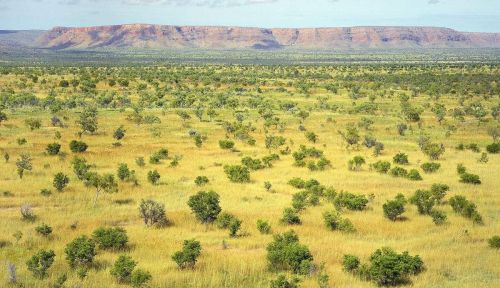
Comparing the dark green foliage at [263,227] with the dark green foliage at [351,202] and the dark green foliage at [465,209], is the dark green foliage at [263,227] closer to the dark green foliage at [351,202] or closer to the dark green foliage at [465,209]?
the dark green foliage at [351,202]

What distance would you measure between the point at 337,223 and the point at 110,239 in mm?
8489

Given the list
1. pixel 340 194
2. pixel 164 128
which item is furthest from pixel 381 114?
pixel 340 194

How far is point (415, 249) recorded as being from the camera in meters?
17.0

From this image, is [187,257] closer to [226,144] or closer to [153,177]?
[153,177]

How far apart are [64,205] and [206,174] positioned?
9360mm

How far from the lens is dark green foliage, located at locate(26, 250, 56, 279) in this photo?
540 inches

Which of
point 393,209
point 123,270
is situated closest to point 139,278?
point 123,270

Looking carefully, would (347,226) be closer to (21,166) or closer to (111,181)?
(111,181)

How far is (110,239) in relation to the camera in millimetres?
16219

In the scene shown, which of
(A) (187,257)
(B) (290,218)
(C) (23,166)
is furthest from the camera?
(C) (23,166)

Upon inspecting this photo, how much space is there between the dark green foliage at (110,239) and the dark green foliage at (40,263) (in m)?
2.16

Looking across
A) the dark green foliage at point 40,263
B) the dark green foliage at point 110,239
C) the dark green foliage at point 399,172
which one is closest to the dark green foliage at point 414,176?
the dark green foliage at point 399,172

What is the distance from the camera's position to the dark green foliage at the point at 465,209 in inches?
794

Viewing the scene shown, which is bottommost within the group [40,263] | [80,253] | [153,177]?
[153,177]
